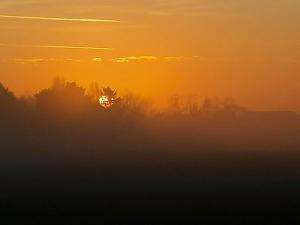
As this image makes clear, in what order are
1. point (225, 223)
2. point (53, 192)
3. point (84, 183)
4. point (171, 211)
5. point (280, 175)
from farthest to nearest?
1. point (280, 175)
2. point (84, 183)
3. point (53, 192)
4. point (171, 211)
5. point (225, 223)

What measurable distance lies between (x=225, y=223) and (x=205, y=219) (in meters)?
2.99

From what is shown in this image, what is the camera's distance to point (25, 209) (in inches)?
2509

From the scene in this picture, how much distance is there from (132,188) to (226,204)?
20118 mm

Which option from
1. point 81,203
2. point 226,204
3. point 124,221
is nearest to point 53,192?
point 81,203

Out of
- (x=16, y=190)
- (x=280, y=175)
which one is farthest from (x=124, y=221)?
(x=280, y=175)

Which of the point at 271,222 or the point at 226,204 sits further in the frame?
the point at 226,204

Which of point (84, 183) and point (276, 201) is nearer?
point (276, 201)

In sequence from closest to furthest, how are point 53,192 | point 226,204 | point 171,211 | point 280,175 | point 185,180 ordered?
point 171,211
point 226,204
point 53,192
point 185,180
point 280,175

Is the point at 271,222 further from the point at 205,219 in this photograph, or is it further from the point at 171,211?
the point at 171,211

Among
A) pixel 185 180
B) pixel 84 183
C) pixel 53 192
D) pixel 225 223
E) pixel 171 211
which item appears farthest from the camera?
pixel 185 180

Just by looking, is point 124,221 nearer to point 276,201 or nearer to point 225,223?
point 225,223

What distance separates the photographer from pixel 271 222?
2138 inches

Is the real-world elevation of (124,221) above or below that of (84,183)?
below

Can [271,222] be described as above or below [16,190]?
below
